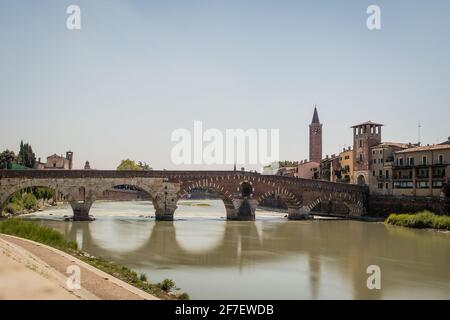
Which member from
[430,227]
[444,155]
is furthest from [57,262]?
[444,155]

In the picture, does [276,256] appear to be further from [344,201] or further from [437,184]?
[344,201]

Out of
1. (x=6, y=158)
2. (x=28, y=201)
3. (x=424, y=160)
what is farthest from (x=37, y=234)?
(x=6, y=158)

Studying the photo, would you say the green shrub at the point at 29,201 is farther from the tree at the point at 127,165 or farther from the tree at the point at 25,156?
the tree at the point at 127,165

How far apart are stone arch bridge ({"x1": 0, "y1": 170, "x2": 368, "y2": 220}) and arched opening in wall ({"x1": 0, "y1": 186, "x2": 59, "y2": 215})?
3242 mm

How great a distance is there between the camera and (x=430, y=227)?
38562 millimetres

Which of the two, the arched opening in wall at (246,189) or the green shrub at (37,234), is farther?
the arched opening in wall at (246,189)

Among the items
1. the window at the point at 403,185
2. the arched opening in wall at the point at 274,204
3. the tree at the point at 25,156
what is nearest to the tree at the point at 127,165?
the tree at the point at 25,156

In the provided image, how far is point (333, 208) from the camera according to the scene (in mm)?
56188

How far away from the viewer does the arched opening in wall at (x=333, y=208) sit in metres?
53.9

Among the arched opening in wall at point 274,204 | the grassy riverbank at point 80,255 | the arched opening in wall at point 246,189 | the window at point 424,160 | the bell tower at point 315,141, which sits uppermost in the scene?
the bell tower at point 315,141

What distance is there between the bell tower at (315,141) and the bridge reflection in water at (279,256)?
39.8 metres
